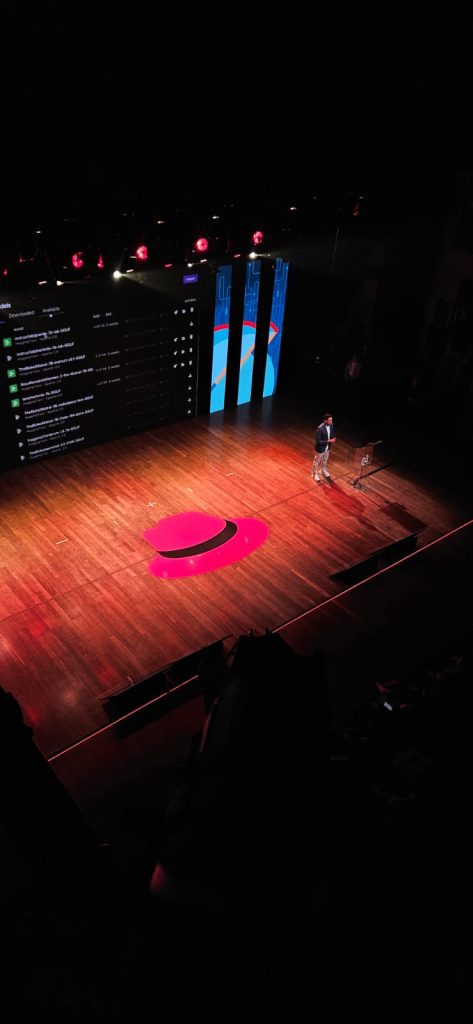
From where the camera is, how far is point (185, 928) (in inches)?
141

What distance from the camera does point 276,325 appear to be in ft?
44.4

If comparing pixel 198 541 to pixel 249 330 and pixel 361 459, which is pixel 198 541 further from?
pixel 249 330

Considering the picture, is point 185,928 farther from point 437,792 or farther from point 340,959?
point 437,792

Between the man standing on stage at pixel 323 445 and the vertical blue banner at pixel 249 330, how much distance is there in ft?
9.21

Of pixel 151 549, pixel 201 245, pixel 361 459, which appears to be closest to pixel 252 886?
pixel 151 549

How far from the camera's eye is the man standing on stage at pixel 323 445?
11000 mm

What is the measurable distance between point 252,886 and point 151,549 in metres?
6.85

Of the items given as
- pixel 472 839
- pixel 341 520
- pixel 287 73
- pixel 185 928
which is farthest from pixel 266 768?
pixel 287 73

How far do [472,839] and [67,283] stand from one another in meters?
9.30

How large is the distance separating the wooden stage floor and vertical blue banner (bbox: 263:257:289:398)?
2.70ft

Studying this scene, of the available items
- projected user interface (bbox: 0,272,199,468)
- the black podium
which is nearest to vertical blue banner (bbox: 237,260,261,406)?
projected user interface (bbox: 0,272,199,468)

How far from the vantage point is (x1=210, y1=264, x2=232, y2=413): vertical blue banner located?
12.3 meters

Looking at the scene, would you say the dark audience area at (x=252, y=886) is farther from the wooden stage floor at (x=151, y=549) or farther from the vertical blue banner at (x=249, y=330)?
the vertical blue banner at (x=249, y=330)

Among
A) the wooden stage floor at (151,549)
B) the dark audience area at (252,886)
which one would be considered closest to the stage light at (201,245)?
the wooden stage floor at (151,549)
